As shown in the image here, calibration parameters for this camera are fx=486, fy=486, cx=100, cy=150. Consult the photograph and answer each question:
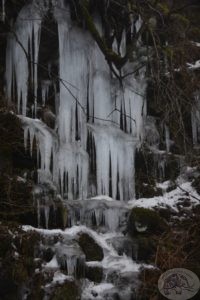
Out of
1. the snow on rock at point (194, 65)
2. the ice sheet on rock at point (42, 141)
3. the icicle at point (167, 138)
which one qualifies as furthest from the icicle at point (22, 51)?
the snow on rock at point (194, 65)

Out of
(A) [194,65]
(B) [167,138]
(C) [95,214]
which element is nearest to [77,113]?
(C) [95,214]

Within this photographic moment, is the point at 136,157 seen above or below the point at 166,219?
above

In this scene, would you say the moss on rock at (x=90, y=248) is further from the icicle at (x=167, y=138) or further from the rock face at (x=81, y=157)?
the icicle at (x=167, y=138)

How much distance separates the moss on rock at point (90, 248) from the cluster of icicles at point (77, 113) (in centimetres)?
65

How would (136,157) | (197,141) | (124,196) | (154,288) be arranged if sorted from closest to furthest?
(154,288) < (124,196) < (136,157) < (197,141)

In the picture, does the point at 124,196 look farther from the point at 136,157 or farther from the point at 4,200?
the point at 4,200

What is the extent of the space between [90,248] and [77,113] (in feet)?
6.46

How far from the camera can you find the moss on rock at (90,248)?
19.3 feet

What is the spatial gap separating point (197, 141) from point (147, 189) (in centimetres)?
134

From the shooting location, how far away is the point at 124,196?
23.0 feet

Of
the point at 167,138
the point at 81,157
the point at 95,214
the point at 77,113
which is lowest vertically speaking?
the point at 95,214

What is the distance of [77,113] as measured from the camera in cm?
690

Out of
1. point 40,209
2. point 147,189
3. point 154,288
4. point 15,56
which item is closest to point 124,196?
A: point 147,189

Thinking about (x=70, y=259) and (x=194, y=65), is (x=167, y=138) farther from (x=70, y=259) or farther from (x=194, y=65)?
(x=70, y=259)
